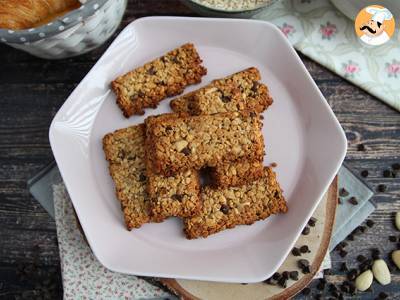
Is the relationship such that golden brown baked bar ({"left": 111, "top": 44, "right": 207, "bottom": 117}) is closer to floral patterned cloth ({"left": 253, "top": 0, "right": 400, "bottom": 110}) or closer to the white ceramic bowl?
the white ceramic bowl

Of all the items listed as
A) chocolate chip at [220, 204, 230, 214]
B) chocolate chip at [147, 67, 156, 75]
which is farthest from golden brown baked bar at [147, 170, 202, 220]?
chocolate chip at [147, 67, 156, 75]

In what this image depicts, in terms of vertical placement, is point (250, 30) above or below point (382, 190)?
above

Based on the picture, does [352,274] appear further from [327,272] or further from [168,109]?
[168,109]

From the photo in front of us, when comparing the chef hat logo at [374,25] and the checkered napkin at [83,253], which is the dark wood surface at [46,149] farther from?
the chef hat logo at [374,25]

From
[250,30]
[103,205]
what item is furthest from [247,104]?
[103,205]

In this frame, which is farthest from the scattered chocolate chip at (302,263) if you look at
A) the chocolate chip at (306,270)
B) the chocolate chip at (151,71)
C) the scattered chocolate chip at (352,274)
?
the chocolate chip at (151,71)

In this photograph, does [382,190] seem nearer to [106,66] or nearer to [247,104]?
[247,104]

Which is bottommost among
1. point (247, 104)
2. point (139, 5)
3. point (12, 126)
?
point (12, 126)
